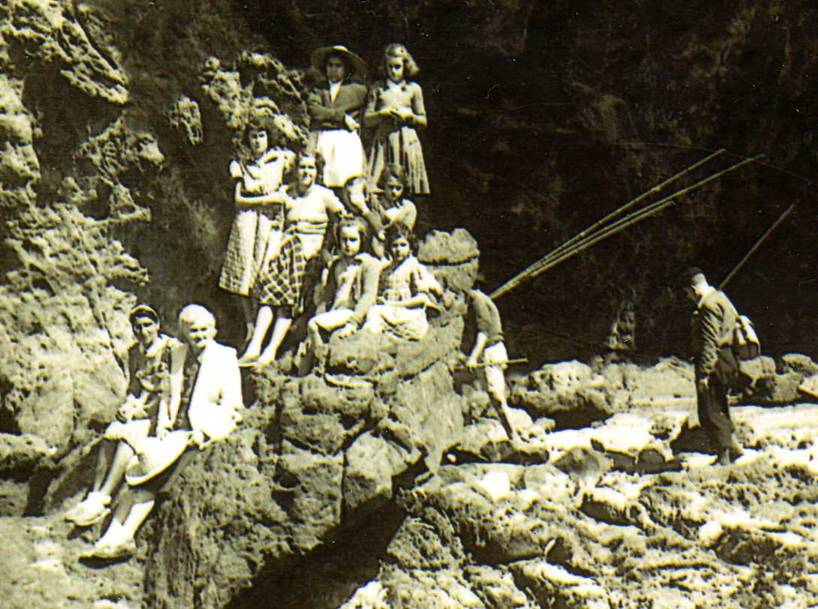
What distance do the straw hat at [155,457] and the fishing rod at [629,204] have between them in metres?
3.23

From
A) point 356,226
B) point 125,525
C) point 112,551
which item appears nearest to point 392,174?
point 356,226

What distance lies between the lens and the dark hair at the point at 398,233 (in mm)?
7436

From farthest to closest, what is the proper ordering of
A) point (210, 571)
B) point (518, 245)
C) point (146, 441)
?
point (518, 245), point (146, 441), point (210, 571)

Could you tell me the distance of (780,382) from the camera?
319 inches

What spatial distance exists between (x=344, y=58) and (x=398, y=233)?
1319 millimetres

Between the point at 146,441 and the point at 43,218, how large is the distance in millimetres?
1607

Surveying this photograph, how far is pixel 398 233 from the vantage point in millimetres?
7441

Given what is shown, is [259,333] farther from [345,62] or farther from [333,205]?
[345,62]

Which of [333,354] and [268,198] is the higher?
[268,198]

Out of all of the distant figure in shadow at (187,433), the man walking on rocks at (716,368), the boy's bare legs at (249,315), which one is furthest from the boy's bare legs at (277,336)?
the man walking on rocks at (716,368)

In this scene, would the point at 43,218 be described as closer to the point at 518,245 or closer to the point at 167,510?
the point at 167,510

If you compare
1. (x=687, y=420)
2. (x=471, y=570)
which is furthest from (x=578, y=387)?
(x=471, y=570)

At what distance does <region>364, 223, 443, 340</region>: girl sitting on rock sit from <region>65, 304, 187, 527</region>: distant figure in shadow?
3.72 feet

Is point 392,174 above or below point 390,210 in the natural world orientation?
above
